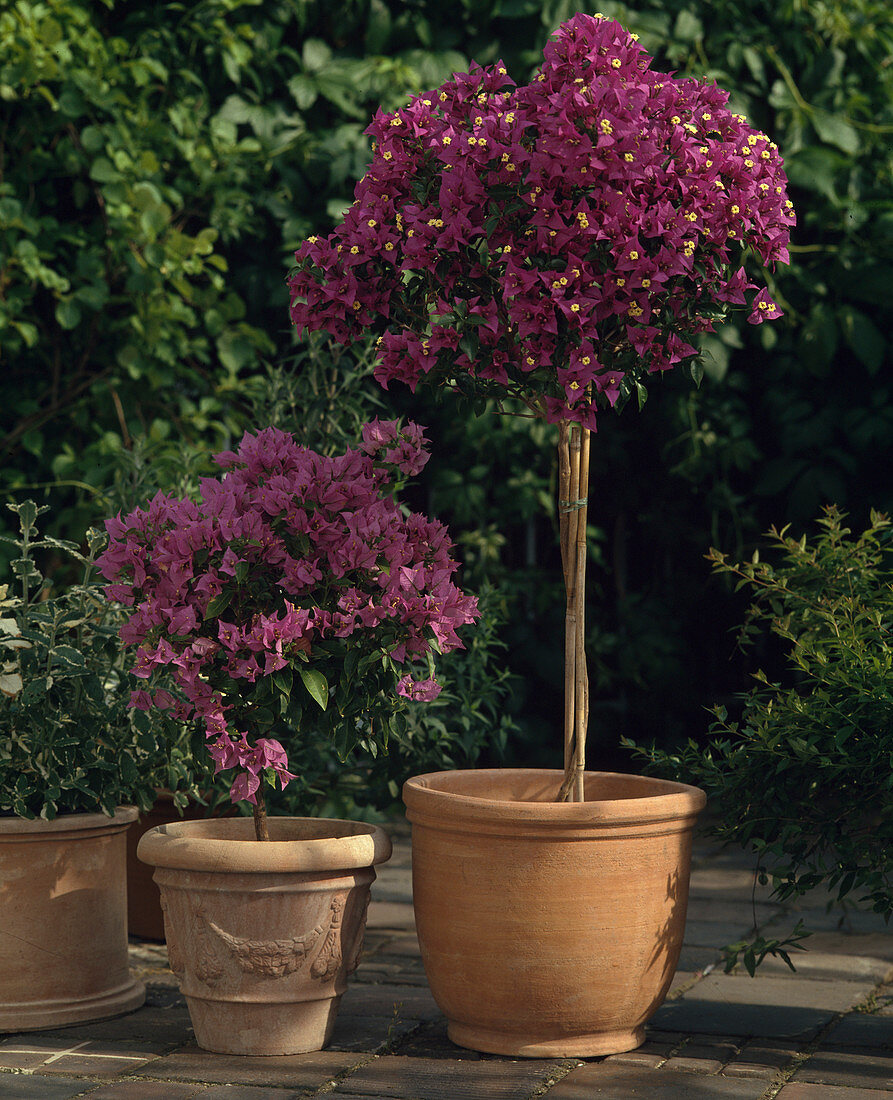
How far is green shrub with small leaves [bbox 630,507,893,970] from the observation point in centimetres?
Answer: 272

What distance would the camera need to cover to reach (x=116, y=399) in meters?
4.59

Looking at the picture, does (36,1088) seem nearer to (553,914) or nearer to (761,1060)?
(553,914)

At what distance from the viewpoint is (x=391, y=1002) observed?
3.27 m

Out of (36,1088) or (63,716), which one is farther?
(63,716)

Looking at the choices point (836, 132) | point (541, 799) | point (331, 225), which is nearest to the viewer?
point (541, 799)

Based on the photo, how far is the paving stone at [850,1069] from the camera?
8.87ft

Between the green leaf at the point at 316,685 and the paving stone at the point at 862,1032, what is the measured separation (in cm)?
128

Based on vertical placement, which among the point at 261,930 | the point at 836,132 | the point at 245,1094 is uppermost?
the point at 836,132

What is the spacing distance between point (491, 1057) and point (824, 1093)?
647 mm

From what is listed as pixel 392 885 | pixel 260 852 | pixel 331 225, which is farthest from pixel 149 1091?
pixel 331 225

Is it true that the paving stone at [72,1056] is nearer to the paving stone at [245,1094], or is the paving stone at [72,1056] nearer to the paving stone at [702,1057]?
the paving stone at [245,1094]

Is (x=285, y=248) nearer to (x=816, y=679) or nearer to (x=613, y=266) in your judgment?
(x=613, y=266)

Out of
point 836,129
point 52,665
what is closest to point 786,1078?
point 52,665

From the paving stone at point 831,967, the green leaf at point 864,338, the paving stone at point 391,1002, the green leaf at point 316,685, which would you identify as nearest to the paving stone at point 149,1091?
the paving stone at point 391,1002
